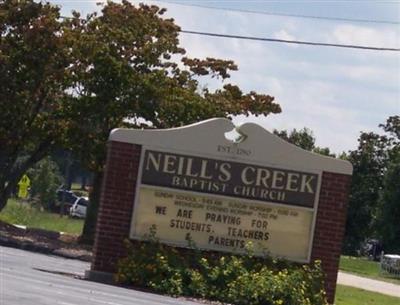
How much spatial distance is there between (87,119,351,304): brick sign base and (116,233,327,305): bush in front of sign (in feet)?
1.25

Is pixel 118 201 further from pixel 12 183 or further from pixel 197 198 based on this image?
pixel 12 183

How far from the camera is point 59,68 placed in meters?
37.3

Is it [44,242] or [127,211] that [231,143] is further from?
[44,242]

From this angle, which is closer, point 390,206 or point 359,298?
point 359,298

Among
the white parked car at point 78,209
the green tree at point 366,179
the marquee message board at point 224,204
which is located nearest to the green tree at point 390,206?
the green tree at point 366,179

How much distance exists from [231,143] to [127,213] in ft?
7.84

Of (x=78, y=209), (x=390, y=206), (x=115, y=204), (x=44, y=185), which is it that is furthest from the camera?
(x=78, y=209)

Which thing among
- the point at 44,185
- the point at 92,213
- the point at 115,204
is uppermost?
the point at 44,185

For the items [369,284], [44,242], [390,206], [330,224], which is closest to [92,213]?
[44,242]

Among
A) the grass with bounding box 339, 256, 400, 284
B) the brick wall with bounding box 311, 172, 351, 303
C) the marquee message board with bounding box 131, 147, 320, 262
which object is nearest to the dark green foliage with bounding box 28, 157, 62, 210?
the grass with bounding box 339, 256, 400, 284

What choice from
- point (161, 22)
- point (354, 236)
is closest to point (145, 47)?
point (161, 22)

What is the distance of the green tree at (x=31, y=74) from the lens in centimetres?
3669

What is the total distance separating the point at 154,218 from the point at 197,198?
35.5 inches

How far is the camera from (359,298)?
1243 inches
